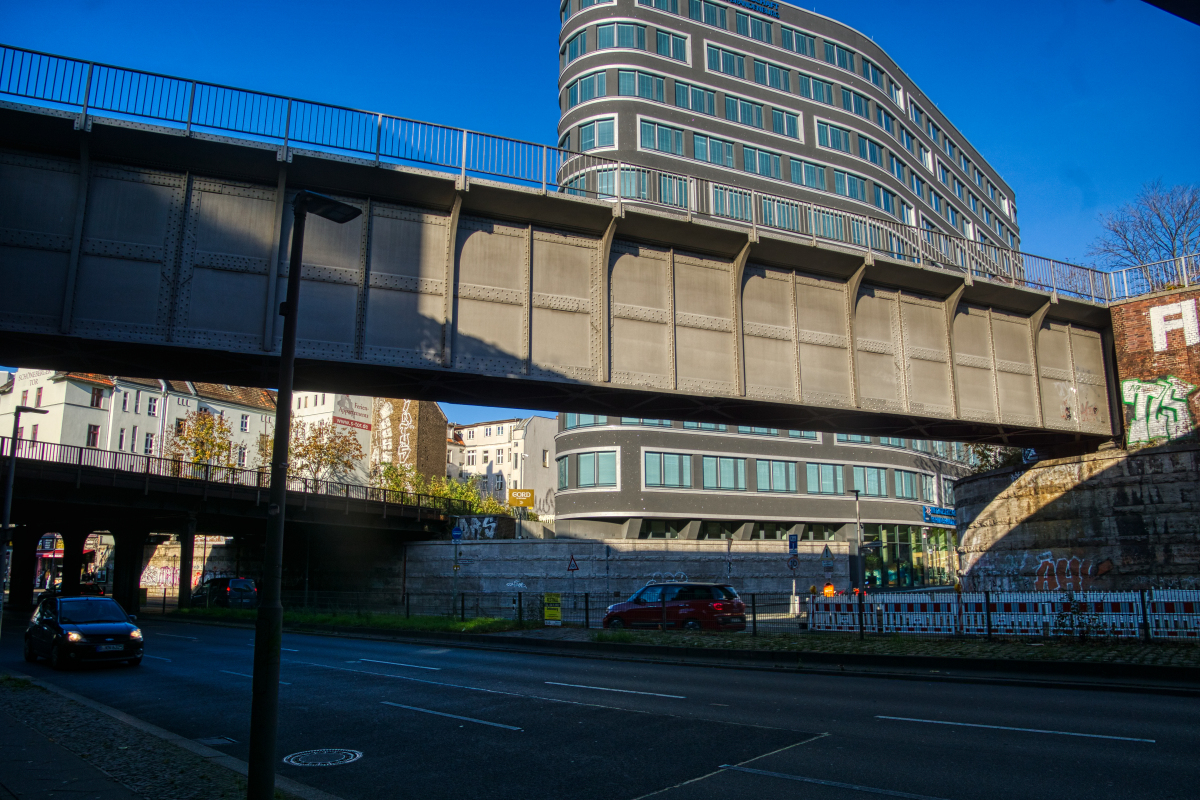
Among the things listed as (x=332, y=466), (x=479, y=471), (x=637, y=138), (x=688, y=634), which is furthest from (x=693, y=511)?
(x=479, y=471)

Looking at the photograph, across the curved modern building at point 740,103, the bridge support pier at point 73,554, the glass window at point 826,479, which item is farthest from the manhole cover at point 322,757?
the bridge support pier at point 73,554

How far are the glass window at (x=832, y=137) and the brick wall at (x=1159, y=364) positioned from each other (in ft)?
130

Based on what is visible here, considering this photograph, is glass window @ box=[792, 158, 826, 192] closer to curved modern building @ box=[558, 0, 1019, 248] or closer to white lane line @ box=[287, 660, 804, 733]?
curved modern building @ box=[558, 0, 1019, 248]

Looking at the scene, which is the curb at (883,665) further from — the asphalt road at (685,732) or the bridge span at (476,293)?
the bridge span at (476,293)

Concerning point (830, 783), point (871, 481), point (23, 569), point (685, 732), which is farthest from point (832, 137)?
point (23, 569)

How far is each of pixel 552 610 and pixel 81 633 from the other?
46.4 feet

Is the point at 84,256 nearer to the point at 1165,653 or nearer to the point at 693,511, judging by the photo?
the point at 1165,653

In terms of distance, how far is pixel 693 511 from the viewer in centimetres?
5075

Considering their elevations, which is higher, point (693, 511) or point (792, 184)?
point (792, 184)

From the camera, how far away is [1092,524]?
22750 millimetres

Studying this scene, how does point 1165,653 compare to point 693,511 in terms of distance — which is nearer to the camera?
point 1165,653

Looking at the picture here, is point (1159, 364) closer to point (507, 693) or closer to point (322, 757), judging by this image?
point (507, 693)

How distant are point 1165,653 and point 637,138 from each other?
142 ft

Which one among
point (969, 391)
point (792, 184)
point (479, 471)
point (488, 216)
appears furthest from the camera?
point (479, 471)
